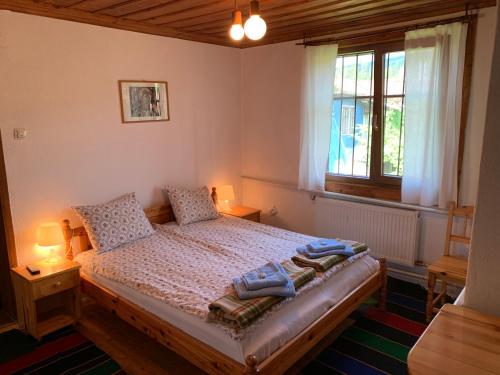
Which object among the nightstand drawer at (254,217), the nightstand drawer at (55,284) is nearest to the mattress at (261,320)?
the nightstand drawer at (55,284)

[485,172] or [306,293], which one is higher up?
[485,172]

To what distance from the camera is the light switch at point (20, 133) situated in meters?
2.97

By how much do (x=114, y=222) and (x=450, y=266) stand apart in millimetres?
2738

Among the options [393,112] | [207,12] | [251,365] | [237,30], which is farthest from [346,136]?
[251,365]

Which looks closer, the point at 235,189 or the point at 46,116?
the point at 46,116

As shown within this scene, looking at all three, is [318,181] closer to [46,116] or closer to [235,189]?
[235,189]

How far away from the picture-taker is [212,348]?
213 cm

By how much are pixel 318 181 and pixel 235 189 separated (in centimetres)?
119

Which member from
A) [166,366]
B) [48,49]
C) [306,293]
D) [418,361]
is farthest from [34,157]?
[418,361]

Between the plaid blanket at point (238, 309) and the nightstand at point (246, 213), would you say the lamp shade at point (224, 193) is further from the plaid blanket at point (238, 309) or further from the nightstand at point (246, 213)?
the plaid blanket at point (238, 309)

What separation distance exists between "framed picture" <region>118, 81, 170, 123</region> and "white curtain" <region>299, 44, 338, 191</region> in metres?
1.43

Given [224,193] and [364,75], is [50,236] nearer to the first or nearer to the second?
[224,193]

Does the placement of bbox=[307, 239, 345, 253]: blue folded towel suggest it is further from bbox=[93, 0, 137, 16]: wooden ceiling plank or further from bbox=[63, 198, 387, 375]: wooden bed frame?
bbox=[93, 0, 137, 16]: wooden ceiling plank

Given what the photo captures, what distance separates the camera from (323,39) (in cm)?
388
